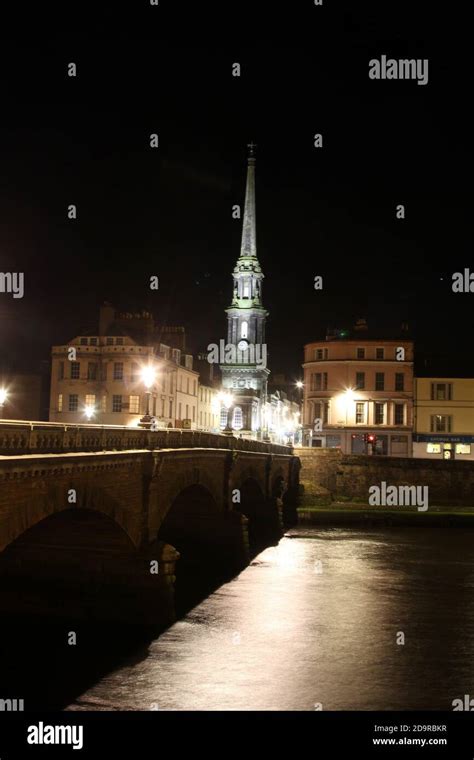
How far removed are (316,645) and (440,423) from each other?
220ft

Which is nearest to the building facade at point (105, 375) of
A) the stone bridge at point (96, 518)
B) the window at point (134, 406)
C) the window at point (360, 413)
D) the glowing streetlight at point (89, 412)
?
the window at point (134, 406)

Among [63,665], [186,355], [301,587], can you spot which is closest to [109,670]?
[63,665]

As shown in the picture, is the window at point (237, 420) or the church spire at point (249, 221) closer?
the window at point (237, 420)

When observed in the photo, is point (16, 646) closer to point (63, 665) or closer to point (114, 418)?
point (63, 665)

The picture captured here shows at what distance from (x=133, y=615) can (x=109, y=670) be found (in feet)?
14.9

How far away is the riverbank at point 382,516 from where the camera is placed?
7006 cm

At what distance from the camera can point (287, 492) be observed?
78.8m

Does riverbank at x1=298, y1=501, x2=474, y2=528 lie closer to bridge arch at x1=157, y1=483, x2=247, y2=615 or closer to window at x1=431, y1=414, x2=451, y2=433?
window at x1=431, y1=414, x2=451, y2=433

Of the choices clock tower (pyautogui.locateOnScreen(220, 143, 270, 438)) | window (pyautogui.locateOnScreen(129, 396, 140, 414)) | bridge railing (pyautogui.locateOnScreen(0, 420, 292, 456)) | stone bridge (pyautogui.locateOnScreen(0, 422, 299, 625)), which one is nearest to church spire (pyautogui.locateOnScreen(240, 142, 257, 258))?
clock tower (pyautogui.locateOnScreen(220, 143, 270, 438))

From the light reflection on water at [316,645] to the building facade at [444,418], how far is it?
45.8 metres

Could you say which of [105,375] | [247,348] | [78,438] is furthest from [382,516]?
[78,438]

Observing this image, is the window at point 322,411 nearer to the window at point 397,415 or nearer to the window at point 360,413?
the window at point 360,413

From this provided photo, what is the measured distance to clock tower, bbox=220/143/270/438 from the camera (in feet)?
367
